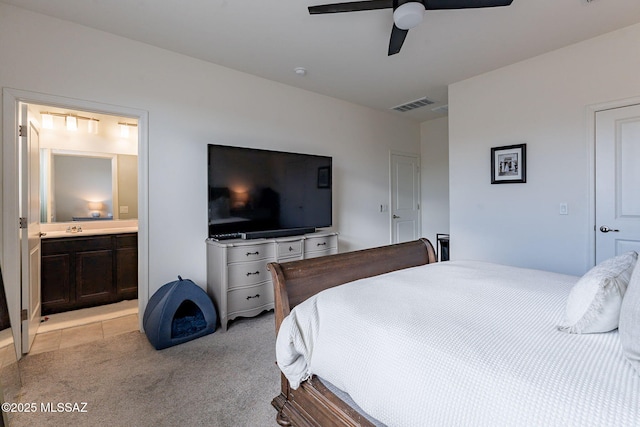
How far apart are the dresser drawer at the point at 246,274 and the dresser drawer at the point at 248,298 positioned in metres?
0.06

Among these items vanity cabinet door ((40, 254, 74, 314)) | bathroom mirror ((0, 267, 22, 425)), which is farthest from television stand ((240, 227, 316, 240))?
vanity cabinet door ((40, 254, 74, 314))

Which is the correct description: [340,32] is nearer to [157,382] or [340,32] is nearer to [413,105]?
[413,105]

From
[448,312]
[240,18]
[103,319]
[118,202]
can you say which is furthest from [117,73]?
[448,312]

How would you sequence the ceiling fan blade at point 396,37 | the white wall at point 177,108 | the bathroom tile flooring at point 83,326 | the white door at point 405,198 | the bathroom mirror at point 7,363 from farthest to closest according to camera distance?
the white door at point 405,198, the bathroom tile flooring at point 83,326, the white wall at point 177,108, the ceiling fan blade at point 396,37, the bathroom mirror at point 7,363

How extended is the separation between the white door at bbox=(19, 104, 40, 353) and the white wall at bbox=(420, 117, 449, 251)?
5336mm

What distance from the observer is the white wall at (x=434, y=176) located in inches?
207

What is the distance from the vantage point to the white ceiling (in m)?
2.33

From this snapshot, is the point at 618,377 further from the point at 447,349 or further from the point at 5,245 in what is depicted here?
the point at 5,245

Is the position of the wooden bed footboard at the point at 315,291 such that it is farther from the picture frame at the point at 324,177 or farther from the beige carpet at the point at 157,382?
the picture frame at the point at 324,177

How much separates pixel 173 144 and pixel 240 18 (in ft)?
4.38

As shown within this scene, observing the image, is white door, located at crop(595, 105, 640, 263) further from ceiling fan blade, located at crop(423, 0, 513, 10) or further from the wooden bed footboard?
the wooden bed footboard

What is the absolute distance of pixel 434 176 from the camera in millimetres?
5422

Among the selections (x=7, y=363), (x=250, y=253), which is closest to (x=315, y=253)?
(x=250, y=253)

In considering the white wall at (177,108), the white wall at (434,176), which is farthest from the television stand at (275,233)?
the white wall at (434,176)
